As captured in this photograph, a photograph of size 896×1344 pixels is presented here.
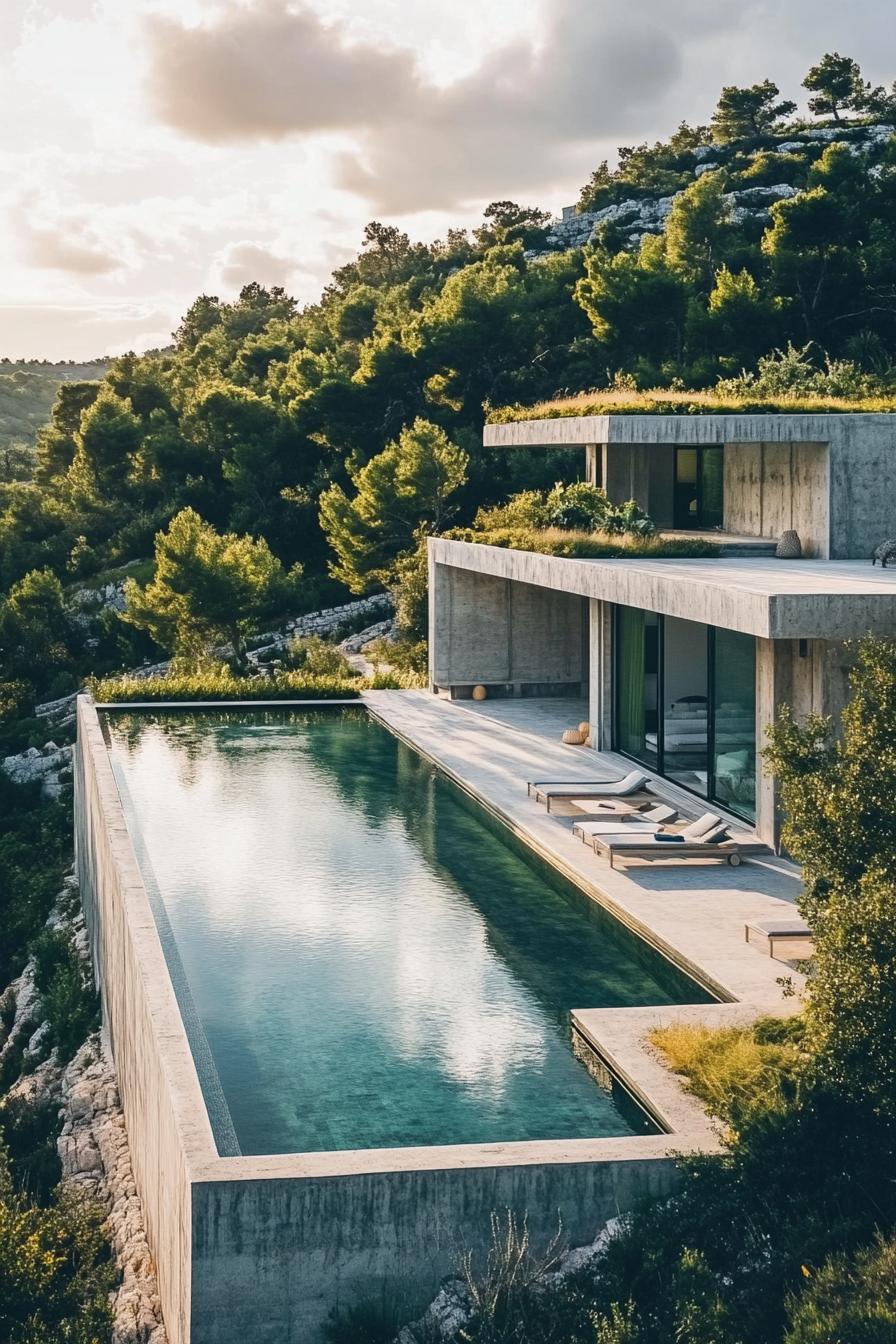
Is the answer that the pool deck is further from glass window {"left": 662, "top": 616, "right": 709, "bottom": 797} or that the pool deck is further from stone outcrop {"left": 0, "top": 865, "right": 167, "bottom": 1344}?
stone outcrop {"left": 0, "top": 865, "right": 167, "bottom": 1344}

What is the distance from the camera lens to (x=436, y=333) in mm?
49188

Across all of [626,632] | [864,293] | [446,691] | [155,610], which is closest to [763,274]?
[864,293]

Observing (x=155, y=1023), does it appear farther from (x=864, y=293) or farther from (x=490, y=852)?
(x=864, y=293)

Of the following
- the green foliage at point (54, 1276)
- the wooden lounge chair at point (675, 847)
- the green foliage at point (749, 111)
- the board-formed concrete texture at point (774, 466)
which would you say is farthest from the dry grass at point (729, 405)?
the green foliage at point (749, 111)

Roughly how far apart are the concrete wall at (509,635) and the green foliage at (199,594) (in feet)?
38.9

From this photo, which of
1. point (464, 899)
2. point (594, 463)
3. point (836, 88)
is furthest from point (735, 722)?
point (836, 88)

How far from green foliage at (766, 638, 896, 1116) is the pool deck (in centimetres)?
85

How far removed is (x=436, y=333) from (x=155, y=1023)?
4099cm

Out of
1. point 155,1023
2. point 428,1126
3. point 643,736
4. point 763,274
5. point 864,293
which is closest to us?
point 428,1126

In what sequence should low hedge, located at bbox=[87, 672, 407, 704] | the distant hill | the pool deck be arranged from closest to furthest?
the pool deck, low hedge, located at bbox=[87, 672, 407, 704], the distant hill

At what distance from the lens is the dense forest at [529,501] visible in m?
8.19

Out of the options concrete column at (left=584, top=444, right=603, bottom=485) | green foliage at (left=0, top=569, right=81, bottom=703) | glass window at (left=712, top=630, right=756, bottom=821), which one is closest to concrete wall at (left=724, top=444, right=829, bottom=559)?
concrete column at (left=584, top=444, right=603, bottom=485)

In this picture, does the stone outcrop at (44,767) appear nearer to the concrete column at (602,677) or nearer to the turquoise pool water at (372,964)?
the turquoise pool water at (372,964)

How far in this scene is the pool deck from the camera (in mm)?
10398
